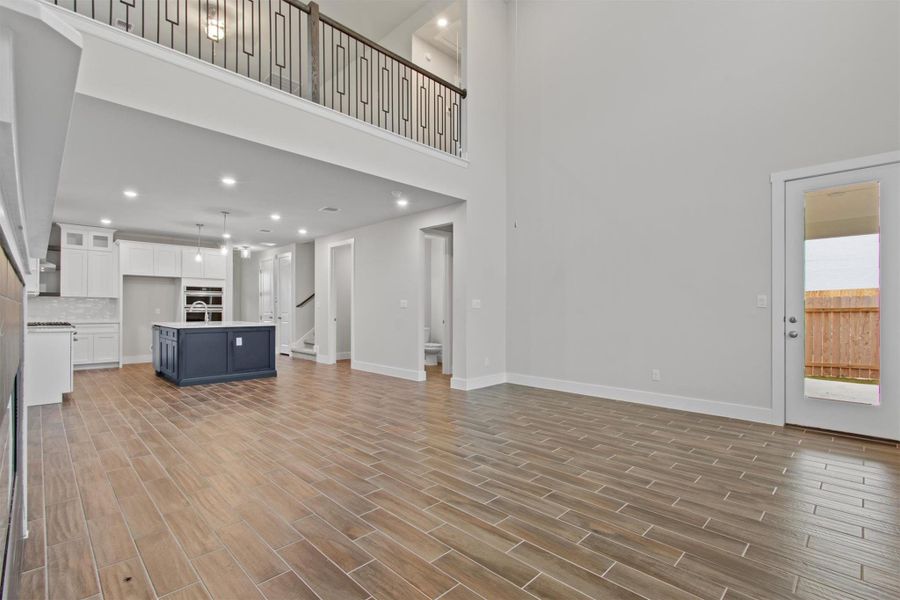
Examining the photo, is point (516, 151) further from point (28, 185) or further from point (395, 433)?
point (28, 185)

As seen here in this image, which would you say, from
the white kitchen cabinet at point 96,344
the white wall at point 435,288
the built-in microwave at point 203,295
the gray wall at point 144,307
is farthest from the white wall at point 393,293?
the white kitchen cabinet at point 96,344

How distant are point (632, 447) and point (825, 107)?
361cm

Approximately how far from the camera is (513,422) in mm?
4137

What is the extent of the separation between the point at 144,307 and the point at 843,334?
35.6 feet

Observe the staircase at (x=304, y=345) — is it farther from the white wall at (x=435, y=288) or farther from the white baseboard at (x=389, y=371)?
the white wall at (x=435, y=288)

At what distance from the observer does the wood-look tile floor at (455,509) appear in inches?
69.4

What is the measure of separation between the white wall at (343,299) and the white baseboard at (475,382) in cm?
378

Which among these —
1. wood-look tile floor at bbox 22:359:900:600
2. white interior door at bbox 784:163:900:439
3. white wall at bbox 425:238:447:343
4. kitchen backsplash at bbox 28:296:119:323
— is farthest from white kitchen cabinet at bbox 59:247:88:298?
white interior door at bbox 784:163:900:439

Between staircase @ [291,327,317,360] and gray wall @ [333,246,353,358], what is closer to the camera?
gray wall @ [333,246,353,358]

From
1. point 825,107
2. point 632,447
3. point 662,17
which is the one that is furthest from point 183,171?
point 825,107

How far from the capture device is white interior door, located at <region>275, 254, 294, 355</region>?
32.6 feet

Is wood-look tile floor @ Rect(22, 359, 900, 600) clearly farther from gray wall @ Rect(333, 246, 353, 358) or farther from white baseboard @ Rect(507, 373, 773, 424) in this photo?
gray wall @ Rect(333, 246, 353, 358)

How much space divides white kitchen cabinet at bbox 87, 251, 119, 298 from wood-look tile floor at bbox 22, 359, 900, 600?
4216 mm

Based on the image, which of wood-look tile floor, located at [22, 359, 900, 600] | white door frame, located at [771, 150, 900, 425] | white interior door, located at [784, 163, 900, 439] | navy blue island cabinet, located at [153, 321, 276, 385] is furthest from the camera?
navy blue island cabinet, located at [153, 321, 276, 385]
